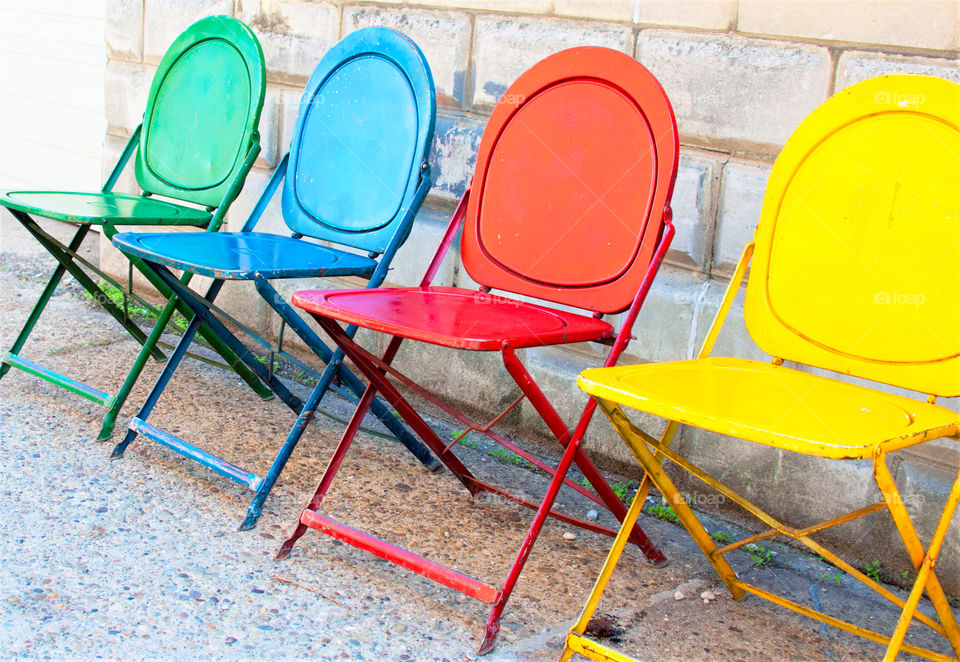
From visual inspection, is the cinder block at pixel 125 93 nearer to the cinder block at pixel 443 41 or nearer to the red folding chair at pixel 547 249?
the cinder block at pixel 443 41

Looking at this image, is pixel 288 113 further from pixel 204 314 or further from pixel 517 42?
pixel 204 314

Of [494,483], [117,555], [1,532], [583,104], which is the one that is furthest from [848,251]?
[1,532]

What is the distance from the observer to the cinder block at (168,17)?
416cm

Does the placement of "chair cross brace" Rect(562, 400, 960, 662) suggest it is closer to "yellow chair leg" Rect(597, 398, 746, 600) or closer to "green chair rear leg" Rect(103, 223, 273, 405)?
"yellow chair leg" Rect(597, 398, 746, 600)

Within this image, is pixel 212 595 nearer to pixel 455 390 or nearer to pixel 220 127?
pixel 455 390

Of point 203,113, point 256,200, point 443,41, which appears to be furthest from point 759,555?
point 256,200

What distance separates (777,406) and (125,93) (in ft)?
12.4

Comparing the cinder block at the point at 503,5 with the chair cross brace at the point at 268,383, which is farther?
the cinder block at the point at 503,5

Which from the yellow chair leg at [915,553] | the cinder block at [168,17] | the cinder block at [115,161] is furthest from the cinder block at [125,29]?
the yellow chair leg at [915,553]

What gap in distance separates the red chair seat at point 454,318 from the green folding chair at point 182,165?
0.84 metres

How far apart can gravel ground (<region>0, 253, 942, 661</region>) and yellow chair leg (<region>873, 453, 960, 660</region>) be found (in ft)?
0.91

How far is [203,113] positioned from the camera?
3311 millimetres

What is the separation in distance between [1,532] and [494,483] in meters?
1.32

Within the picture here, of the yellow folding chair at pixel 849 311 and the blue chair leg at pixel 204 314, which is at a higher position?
the yellow folding chair at pixel 849 311
